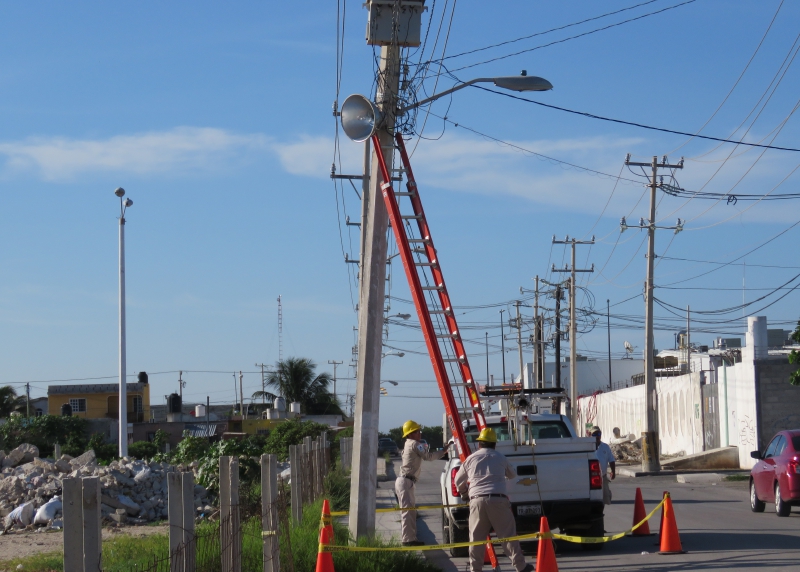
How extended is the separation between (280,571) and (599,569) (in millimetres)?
4108

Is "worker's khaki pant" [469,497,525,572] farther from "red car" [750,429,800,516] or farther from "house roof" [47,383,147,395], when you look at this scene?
"house roof" [47,383,147,395]

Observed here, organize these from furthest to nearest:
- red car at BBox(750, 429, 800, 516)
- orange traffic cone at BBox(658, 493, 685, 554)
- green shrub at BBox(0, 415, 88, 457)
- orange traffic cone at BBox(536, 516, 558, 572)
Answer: green shrub at BBox(0, 415, 88, 457)
red car at BBox(750, 429, 800, 516)
orange traffic cone at BBox(658, 493, 685, 554)
orange traffic cone at BBox(536, 516, 558, 572)

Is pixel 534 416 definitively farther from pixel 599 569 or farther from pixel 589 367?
pixel 589 367

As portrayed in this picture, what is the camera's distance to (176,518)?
6.69 m

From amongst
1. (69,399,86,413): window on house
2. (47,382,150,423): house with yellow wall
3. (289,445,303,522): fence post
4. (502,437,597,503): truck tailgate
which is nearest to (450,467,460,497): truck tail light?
(502,437,597,503): truck tailgate

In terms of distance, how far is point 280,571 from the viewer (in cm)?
959

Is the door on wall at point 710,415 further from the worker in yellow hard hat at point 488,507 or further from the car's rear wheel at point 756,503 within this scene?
the worker in yellow hard hat at point 488,507

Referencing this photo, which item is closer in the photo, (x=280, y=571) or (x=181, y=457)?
(x=280, y=571)

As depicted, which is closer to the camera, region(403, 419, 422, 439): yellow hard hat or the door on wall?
region(403, 419, 422, 439): yellow hard hat

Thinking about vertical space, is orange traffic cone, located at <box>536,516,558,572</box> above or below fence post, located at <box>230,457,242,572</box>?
below

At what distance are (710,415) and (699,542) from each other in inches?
1096

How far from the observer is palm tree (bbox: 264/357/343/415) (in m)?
81.8

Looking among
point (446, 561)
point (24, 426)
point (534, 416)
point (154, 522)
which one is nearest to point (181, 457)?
point (154, 522)

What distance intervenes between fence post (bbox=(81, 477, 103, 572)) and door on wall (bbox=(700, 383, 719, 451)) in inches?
1441
